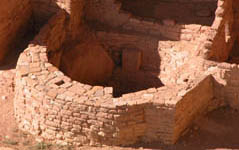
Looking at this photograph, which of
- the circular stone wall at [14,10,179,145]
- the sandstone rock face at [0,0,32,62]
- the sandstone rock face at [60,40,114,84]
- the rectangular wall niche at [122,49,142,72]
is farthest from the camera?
the rectangular wall niche at [122,49,142,72]

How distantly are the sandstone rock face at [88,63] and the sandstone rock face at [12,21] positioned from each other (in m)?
1.15

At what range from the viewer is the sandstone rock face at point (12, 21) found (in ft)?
47.6

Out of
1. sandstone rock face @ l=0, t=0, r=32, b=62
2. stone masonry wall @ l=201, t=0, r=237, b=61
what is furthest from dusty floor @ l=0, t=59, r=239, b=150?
stone masonry wall @ l=201, t=0, r=237, b=61

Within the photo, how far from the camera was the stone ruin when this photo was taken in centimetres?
1298

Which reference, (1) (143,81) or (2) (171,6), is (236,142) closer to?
(1) (143,81)

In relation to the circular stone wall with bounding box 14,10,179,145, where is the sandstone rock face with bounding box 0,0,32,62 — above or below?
above

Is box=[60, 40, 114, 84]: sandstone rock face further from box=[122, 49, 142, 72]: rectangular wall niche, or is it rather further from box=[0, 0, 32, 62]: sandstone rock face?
box=[0, 0, 32, 62]: sandstone rock face

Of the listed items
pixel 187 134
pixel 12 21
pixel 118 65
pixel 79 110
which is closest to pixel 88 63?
pixel 118 65

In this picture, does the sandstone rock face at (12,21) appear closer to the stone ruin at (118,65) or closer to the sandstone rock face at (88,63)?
the stone ruin at (118,65)

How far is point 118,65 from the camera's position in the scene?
16.4 metres

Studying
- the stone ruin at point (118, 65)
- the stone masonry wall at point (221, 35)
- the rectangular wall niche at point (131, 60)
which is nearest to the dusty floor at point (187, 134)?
the stone ruin at point (118, 65)

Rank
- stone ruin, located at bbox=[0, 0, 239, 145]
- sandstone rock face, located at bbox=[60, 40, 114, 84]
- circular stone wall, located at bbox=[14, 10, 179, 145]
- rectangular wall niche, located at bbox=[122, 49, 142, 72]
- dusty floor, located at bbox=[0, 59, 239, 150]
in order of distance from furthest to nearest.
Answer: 1. rectangular wall niche, located at bbox=[122, 49, 142, 72]
2. sandstone rock face, located at bbox=[60, 40, 114, 84]
3. dusty floor, located at bbox=[0, 59, 239, 150]
4. stone ruin, located at bbox=[0, 0, 239, 145]
5. circular stone wall, located at bbox=[14, 10, 179, 145]

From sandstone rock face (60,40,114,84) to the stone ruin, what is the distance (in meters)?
0.02

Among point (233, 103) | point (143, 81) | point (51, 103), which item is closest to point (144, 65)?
point (143, 81)
